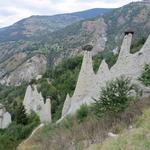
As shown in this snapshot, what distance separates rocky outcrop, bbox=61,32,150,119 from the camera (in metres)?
25.7

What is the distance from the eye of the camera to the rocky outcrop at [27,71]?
17962 cm

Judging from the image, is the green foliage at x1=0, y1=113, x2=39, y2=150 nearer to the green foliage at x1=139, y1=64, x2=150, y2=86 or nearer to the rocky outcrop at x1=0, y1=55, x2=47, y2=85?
the green foliage at x1=139, y1=64, x2=150, y2=86

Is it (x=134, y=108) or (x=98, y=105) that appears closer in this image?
(x=134, y=108)

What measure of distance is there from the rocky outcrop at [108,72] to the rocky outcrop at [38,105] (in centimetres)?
522

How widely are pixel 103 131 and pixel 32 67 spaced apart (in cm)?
17233

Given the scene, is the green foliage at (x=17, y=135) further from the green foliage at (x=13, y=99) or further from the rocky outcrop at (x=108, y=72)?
the green foliage at (x=13, y=99)

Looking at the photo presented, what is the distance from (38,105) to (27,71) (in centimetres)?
14082

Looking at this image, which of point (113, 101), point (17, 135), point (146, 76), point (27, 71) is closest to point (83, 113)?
point (146, 76)

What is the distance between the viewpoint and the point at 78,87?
32.8m

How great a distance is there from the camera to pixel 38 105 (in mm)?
44312

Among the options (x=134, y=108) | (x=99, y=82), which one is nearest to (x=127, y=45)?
(x=99, y=82)

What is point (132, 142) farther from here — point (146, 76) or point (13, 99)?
point (13, 99)

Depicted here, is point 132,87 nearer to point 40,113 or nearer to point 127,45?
point 127,45

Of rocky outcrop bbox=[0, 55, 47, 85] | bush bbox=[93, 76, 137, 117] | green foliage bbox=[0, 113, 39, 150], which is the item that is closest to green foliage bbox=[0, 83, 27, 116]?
green foliage bbox=[0, 113, 39, 150]
